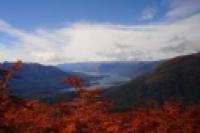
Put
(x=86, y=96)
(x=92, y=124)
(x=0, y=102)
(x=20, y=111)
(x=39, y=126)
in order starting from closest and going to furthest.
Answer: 1. (x=0, y=102)
2. (x=39, y=126)
3. (x=86, y=96)
4. (x=92, y=124)
5. (x=20, y=111)

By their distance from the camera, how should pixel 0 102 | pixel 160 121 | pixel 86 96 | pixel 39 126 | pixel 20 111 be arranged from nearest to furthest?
pixel 0 102
pixel 39 126
pixel 86 96
pixel 20 111
pixel 160 121

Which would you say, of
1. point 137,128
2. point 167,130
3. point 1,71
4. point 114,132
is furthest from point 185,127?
point 1,71

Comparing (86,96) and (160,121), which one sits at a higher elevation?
(86,96)

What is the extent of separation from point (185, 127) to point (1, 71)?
1308 inches

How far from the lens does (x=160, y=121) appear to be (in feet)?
161

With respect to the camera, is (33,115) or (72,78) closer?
(72,78)

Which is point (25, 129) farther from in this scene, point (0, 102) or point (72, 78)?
point (0, 102)

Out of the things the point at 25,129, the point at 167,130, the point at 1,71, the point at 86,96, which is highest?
the point at 1,71

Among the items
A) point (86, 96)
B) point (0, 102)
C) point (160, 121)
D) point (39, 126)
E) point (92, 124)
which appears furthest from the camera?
point (160, 121)

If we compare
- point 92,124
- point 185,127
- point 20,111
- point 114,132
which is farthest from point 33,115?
point 185,127

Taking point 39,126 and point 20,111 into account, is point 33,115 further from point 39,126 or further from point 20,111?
point 39,126

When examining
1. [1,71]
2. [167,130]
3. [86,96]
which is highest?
[1,71]

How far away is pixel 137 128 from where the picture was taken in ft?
152

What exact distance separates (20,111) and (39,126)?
35.4 feet
